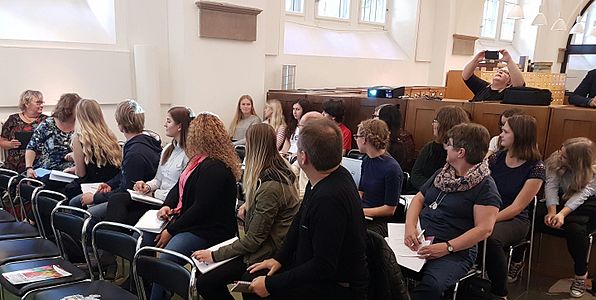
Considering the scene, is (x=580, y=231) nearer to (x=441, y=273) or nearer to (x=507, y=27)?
(x=441, y=273)

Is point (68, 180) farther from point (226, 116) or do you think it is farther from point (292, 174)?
point (226, 116)

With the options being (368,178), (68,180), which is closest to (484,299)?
(368,178)

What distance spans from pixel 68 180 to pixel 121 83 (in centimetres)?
183

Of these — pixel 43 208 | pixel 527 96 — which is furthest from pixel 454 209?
pixel 43 208

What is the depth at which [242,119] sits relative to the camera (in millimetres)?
5148

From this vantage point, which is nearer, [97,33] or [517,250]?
[517,250]

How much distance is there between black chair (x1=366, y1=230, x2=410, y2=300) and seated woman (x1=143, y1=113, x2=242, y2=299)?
2.97 ft

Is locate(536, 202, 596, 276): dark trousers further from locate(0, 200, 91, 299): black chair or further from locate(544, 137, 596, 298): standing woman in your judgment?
locate(0, 200, 91, 299): black chair

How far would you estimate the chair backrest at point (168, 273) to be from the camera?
1720 millimetres

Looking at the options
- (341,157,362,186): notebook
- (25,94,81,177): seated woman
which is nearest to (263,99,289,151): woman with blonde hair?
(341,157,362,186): notebook

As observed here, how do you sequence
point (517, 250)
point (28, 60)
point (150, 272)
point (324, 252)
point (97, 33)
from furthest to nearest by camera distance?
1. point (97, 33)
2. point (28, 60)
3. point (517, 250)
4. point (150, 272)
5. point (324, 252)

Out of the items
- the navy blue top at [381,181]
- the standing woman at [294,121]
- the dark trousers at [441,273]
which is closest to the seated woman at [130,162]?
the navy blue top at [381,181]

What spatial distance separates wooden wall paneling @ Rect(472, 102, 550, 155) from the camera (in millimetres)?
3367

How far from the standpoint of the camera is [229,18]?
203 inches
